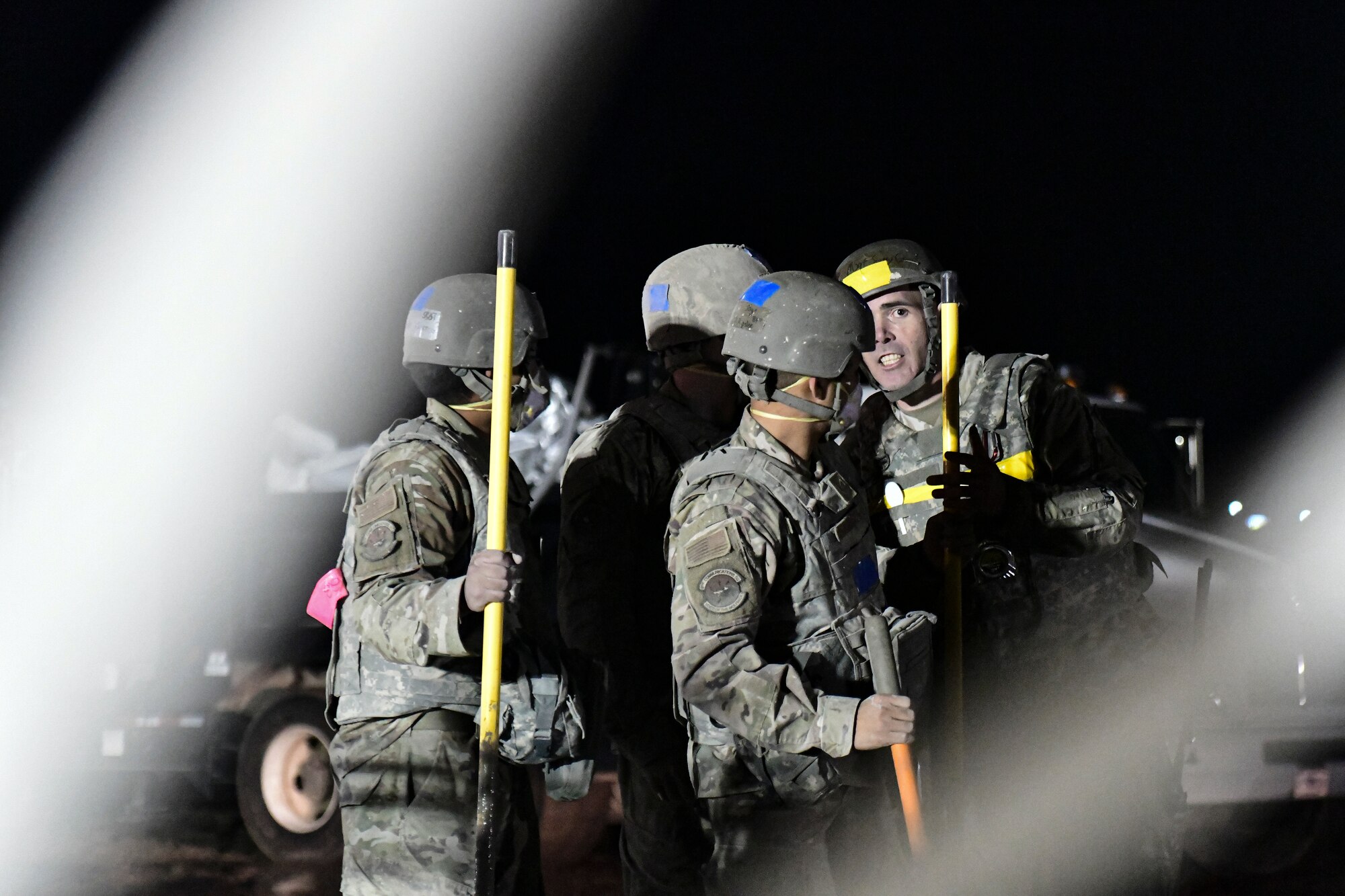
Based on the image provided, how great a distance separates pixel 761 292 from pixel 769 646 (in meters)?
0.78

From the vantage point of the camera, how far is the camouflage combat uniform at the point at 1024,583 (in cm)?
358

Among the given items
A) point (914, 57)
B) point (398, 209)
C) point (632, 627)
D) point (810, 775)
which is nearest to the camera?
point (810, 775)

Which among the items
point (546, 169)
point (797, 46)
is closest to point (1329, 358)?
point (797, 46)

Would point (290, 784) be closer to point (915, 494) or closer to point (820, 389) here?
point (915, 494)

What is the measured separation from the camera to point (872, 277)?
3.68 metres

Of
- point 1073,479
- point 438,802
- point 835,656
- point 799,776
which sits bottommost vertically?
point 438,802

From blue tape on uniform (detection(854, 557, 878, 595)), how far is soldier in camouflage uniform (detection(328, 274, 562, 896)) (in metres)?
0.77

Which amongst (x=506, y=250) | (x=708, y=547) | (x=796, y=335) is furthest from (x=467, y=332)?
(x=708, y=547)

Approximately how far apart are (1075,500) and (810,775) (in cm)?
121

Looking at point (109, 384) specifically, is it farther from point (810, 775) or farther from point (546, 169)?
point (810, 775)

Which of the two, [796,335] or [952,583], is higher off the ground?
[796,335]

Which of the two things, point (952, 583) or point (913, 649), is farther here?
point (952, 583)

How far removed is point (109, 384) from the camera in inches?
355

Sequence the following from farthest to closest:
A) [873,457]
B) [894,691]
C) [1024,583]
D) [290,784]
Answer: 1. [290,784]
2. [873,457]
3. [1024,583]
4. [894,691]
